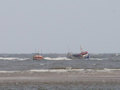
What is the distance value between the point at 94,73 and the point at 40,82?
9.03 metres

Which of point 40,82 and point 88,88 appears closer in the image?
point 88,88

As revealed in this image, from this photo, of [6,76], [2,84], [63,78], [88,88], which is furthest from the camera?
[6,76]

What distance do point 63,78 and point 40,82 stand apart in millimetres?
3453

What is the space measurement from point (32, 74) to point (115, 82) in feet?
39.7

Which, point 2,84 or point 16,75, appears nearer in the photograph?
point 2,84

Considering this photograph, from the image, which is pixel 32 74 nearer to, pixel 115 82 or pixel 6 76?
pixel 6 76

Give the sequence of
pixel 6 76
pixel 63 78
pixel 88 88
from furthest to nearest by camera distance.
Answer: pixel 6 76
pixel 63 78
pixel 88 88

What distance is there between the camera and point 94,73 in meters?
47.3

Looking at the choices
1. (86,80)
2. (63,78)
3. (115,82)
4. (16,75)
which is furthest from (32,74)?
(115,82)

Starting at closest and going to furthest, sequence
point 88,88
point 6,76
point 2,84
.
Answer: point 88,88, point 2,84, point 6,76

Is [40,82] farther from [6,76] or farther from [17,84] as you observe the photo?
[6,76]

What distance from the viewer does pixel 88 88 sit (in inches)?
1425

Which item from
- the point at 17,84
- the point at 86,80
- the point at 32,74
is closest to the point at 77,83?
the point at 86,80

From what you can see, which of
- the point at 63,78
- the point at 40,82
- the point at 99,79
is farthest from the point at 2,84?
the point at 99,79
